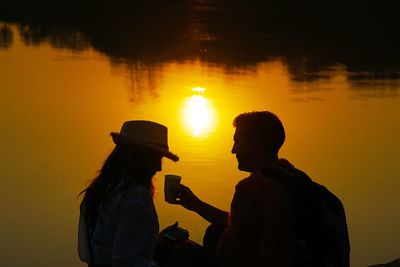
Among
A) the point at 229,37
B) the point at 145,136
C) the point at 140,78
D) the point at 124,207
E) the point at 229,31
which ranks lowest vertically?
the point at 140,78

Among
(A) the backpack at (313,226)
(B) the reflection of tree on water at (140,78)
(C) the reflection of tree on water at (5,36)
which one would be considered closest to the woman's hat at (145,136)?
(A) the backpack at (313,226)

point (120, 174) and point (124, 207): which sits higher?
point (120, 174)

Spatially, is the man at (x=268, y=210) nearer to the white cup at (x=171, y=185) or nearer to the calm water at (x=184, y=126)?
the white cup at (x=171, y=185)

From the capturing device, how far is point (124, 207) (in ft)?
12.6

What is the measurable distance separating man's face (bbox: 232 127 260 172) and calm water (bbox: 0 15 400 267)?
376 cm

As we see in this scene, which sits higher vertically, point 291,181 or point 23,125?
point 291,181

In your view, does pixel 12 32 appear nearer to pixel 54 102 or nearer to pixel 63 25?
pixel 63 25

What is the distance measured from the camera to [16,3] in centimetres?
3875

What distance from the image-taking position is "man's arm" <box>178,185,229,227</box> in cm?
484

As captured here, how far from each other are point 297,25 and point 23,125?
25.9 metres

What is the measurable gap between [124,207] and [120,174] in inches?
7.5

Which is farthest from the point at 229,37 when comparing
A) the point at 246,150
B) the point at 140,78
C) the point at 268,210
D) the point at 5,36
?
the point at 268,210

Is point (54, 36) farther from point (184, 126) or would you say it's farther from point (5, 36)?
point (184, 126)

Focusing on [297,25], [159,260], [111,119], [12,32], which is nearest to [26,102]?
[111,119]
